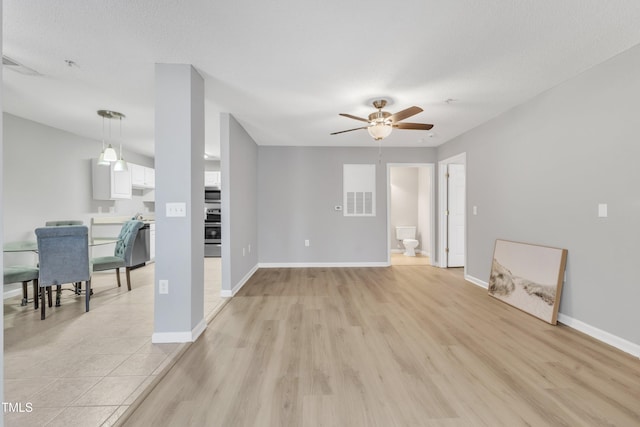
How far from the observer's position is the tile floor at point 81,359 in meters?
1.66

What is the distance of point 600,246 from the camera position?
251cm

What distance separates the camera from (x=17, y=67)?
2564mm

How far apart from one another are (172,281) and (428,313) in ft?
8.67

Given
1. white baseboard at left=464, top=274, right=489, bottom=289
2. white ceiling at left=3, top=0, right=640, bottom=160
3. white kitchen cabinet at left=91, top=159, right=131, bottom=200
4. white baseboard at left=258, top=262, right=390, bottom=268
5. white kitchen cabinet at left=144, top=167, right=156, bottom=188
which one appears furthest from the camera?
white kitchen cabinet at left=144, top=167, right=156, bottom=188

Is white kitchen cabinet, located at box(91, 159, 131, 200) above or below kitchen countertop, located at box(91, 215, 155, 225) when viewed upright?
above

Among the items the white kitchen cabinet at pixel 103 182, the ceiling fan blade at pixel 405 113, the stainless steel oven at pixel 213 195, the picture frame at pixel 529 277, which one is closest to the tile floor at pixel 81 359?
the white kitchen cabinet at pixel 103 182

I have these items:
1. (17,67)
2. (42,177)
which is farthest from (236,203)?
(42,177)

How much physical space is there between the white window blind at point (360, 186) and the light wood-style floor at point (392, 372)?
2590 millimetres

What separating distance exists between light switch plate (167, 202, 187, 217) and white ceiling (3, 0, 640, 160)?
4.15 feet

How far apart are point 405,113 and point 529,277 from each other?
7.61 ft

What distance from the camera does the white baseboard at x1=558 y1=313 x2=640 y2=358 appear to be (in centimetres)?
224

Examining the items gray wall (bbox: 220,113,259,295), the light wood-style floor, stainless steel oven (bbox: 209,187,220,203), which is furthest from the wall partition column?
stainless steel oven (bbox: 209,187,220,203)

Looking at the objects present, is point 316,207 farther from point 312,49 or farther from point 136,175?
point 136,175

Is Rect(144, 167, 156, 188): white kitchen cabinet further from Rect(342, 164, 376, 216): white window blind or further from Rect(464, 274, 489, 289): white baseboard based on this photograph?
Rect(464, 274, 489, 289): white baseboard
